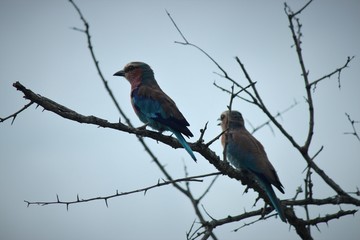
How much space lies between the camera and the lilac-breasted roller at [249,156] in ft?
19.5

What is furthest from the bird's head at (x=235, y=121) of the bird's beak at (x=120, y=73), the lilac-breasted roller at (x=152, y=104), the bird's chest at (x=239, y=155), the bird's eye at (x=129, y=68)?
the bird's beak at (x=120, y=73)

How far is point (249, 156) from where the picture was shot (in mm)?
6609

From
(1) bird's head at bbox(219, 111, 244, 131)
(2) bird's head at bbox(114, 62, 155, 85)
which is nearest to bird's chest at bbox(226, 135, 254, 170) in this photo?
(1) bird's head at bbox(219, 111, 244, 131)

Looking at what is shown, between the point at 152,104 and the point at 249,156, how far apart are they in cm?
170

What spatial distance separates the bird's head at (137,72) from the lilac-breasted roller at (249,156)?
1.59 meters

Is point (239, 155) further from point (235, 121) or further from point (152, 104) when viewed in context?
point (152, 104)

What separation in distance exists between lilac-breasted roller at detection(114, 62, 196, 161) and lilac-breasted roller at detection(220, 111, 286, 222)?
673 millimetres

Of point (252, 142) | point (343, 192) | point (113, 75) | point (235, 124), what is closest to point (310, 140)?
point (343, 192)

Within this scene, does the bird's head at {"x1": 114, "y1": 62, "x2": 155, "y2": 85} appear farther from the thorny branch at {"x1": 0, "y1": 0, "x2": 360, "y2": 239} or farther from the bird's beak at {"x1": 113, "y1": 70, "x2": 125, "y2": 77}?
the thorny branch at {"x1": 0, "y1": 0, "x2": 360, "y2": 239}

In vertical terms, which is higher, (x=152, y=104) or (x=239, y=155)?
(x=152, y=104)

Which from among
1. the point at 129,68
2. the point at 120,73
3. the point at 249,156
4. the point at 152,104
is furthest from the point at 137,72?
the point at 249,156

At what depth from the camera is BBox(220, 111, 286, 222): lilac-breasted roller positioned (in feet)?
19.5

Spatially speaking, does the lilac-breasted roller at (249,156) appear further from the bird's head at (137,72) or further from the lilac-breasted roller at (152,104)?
the bird's head at (137,72)

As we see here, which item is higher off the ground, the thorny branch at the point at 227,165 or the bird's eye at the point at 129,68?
the bird's eye at the point at 129,68
